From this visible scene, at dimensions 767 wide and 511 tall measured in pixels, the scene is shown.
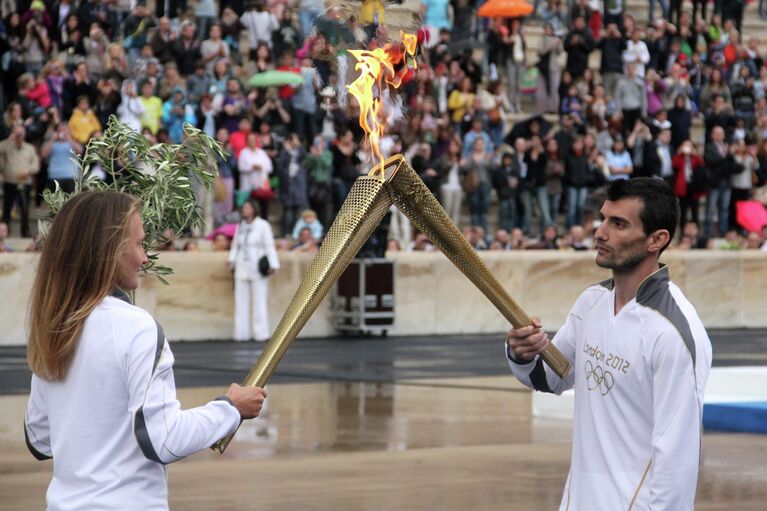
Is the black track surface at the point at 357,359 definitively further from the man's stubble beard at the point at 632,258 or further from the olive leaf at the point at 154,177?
the man's stubble beard at the point at 632,258

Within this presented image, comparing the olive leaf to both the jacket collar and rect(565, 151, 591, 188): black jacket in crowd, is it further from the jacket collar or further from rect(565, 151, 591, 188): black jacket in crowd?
rect(565, 151, 591, 188): black jacket in crowd

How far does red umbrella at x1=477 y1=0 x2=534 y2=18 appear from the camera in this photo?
26062mm

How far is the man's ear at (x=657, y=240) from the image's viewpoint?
496cm

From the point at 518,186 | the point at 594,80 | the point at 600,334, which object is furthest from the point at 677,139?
the point at 600,334

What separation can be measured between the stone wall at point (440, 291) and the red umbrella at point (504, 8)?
5312mm

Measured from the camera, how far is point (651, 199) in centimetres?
498

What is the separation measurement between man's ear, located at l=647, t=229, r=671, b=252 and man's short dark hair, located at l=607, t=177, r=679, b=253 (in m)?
0.01

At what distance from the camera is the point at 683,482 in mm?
4551

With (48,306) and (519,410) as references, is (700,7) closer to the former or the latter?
(519,410)

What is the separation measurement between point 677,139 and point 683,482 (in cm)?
2248

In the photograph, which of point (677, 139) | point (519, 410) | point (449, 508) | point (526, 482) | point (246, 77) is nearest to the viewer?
point (449, 508)

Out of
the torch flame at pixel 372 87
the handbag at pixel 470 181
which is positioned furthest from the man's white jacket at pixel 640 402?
the handbag at pixel 470 181

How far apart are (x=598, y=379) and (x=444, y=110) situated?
64.1 feet

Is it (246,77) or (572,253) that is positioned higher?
(246,77)
